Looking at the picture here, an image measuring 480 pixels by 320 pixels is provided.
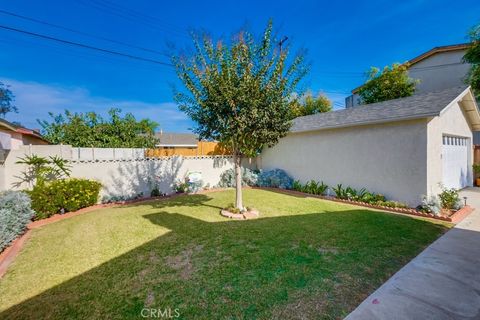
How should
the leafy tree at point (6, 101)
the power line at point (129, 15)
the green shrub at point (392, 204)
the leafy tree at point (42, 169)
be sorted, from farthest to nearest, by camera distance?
1. the leafy tree at point (6, 101)
2. the power line at point (129, 15)
3. the green shrub at point (392, 204)
4. the leafy tree at point (42, 169)

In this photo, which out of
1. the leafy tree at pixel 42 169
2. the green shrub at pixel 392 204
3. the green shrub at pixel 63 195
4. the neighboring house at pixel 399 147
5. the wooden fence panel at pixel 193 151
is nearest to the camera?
the green shrub at pixel 63 195

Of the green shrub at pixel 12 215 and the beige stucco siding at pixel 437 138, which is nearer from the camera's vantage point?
the green shrub at pixel 12 215

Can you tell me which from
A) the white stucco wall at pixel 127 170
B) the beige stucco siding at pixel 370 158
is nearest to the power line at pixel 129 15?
the white stucco wall at pixel 127 170

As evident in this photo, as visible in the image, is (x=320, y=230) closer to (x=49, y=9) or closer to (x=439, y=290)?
(x=439, y=290)

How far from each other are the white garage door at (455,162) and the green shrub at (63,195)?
13061 mm

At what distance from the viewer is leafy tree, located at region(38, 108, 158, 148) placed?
11117 millimetres

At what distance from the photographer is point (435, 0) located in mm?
8945

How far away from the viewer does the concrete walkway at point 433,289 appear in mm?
2662

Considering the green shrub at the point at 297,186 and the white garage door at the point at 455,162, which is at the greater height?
the white garage door at the point at 455,162

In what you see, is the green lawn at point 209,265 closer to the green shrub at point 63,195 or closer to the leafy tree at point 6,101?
the green shrub at point 63,195

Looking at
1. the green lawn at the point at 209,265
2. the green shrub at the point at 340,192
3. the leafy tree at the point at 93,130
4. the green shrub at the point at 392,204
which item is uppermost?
the leafy tree at the point at 93,130

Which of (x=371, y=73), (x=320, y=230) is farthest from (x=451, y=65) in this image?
(x=320, y=230)

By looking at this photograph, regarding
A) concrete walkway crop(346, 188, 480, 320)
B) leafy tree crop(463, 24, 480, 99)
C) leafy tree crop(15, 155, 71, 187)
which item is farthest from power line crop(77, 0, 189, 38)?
leafy tree crop(463, 24, 480, 99)

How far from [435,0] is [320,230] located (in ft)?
35.0
